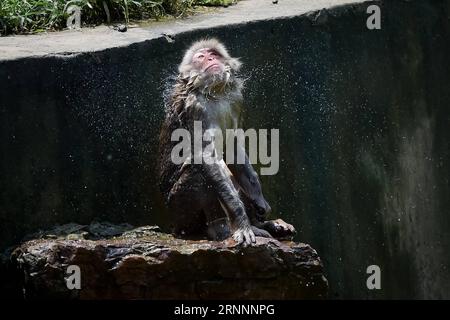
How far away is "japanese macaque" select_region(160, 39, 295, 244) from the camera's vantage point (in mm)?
7641

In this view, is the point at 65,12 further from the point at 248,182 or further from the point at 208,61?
the point at 248,182

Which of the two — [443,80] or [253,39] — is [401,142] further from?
[253,39]

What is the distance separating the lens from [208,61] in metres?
7.93

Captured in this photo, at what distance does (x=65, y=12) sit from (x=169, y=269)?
3130 millimetres

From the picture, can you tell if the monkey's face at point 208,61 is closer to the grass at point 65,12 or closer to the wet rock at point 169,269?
the wet rock at point 169,269

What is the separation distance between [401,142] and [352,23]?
4.25 feet

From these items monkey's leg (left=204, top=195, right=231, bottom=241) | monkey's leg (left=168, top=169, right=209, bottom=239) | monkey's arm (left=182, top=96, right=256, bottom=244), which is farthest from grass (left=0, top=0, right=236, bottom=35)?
monkey's leg (left=204, top=195, right=231, bottom=241)

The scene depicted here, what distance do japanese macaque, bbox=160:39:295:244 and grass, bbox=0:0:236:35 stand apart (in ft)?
5.58

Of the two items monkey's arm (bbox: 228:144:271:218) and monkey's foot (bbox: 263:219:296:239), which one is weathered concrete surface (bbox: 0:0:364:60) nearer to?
monkey's arm (bbox: 228:144:271:218)

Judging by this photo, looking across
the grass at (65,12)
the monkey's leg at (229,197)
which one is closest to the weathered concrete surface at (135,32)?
the grass at (65,12)

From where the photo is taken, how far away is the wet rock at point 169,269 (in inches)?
278

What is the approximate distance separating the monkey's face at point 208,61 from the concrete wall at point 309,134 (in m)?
0.87

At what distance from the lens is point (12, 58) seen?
8.17 meters

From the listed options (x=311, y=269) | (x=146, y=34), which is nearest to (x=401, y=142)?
(x=146, y=34)
